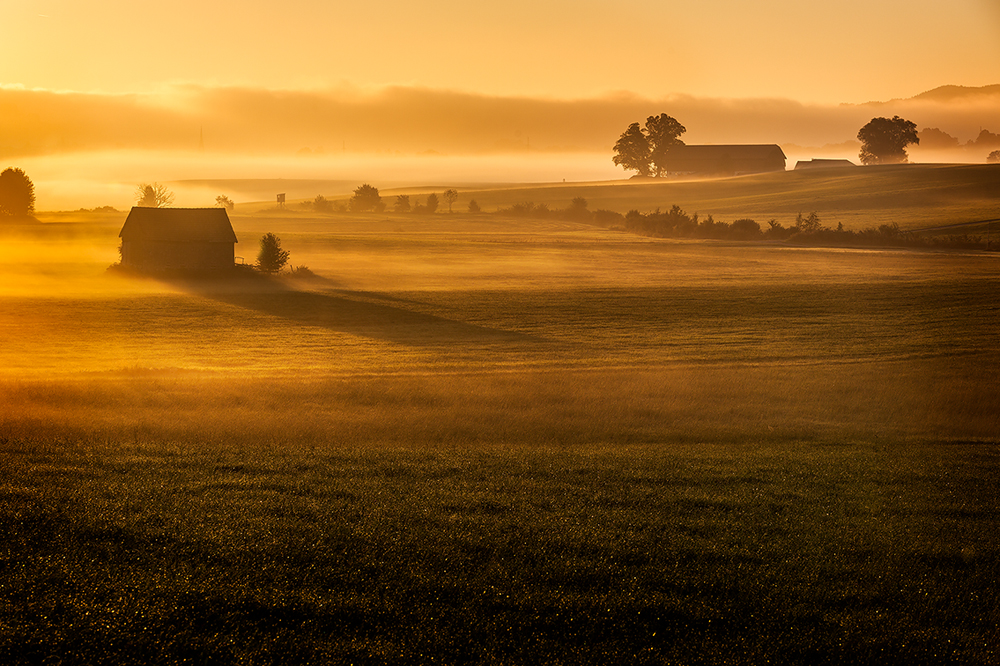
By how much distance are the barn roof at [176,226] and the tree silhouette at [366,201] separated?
213ft

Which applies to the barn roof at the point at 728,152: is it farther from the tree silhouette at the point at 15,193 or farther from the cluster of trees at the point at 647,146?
the tree silhouette at the point at 15,193

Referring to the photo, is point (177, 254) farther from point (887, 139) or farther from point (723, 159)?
point (887, 139)

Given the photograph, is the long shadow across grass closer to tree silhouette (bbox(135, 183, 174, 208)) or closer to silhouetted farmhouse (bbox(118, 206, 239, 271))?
silhouetted farmhouse (bbox(118, 206, 239, 271))

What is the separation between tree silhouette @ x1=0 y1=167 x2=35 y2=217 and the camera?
311 ft

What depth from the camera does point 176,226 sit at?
5984 centimetres

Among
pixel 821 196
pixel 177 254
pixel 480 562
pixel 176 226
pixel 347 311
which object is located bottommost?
pixel 480 562

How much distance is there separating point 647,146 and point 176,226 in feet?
360

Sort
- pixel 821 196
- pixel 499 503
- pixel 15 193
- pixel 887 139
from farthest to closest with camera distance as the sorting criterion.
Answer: pixel 887 139
pixel 821 196
pixel 15 193
pixel 499 503

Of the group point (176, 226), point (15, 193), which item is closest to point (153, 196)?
point (15, 193)

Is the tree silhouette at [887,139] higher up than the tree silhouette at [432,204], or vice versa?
the tree silhouette at [887,139]

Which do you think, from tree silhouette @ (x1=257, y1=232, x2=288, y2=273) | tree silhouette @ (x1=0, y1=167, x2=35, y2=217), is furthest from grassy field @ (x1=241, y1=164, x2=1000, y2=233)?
tree silhouette @ (x1=257, y1=232, x2=288, y2=273)

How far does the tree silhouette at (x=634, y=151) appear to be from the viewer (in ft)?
495


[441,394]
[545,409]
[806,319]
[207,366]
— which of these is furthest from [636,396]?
[806,319]

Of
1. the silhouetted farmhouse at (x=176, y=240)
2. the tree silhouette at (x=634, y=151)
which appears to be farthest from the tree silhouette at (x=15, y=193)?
the tree silhouette at (x=634, y=151)
